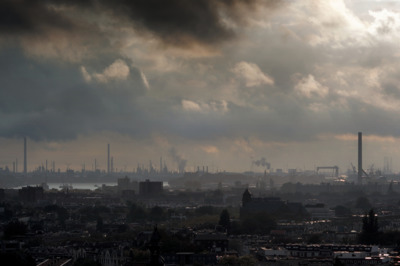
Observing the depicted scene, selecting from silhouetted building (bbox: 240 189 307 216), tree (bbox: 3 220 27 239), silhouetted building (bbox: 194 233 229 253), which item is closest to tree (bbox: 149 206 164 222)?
silhouetted building (bbox: 240 189 307 216)

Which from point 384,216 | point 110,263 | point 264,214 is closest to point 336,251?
point 110,263

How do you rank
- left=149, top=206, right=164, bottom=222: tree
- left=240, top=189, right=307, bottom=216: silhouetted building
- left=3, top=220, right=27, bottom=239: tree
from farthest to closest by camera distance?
left=240, top=189, right=307, bottom=216: silhouetted building < left=149, top=206, right=164, bottom=222: tree < left=3, top=220, right=27, bottom=239: tree

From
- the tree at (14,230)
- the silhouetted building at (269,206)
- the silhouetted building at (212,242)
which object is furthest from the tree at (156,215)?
the silhouetted building at (212,242)

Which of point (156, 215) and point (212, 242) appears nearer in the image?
point (212, 242)

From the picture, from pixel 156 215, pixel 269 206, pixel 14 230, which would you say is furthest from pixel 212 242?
pixel 269 206

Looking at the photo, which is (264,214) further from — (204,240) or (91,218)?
(204,240)

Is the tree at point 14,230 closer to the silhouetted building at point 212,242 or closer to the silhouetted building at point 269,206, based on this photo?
the silhouetted building at point 212,242

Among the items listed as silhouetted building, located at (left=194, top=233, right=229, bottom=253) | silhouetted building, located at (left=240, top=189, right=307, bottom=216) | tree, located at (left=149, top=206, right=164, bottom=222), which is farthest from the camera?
silhouetted building, located at (left=240, top=189, right=307, bottom=216)

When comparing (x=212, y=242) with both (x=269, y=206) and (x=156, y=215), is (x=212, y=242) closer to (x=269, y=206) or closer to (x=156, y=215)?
(x=156, y=215)

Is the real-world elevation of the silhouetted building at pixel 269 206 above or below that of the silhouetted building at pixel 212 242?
above

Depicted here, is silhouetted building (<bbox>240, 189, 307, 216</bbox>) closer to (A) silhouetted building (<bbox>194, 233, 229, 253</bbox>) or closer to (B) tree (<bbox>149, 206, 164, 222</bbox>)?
(B) tree (<bbox>149, 206, 164, 222</bbox>)

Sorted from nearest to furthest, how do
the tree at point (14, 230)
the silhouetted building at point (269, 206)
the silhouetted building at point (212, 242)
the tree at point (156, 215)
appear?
the silhouetted building at point (212, 242) → the tree at point (14, 230) → the tree at point (156, 215) → the silhouetted building at point (269, 206)
